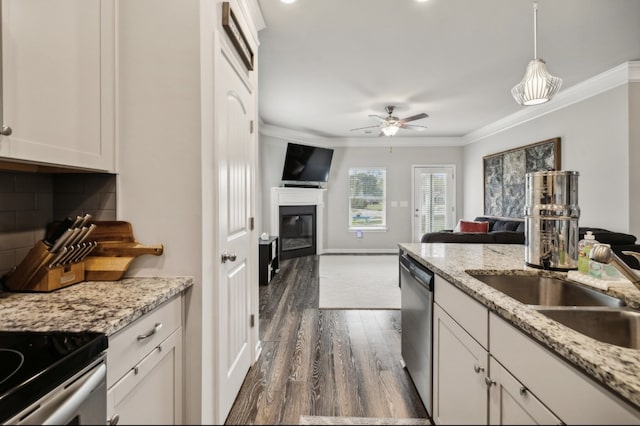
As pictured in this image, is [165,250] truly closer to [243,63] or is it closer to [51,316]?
[51,316]

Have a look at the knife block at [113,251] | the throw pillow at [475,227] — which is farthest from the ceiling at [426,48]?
Result: the knife block at [113,251]

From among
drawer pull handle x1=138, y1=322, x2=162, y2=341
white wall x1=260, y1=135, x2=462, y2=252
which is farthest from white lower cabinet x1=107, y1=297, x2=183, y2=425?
white wall x1=260, y1=135, x2=462, y2=252

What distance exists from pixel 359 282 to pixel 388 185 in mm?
3025

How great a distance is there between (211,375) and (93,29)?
110cm

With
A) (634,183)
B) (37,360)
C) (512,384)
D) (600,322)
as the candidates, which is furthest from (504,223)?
(37,360)

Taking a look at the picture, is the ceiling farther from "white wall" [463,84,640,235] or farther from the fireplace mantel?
the fireplace mantel

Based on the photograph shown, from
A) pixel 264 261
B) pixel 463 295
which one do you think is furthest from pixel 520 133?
pixel 463 295

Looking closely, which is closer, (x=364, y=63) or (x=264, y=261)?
(x=364, y=63)

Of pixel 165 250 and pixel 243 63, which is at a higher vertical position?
pixel 243 63

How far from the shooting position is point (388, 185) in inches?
257

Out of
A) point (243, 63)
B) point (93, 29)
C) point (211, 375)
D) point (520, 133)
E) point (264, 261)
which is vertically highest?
point (520, 133)

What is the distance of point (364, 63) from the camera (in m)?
3.03

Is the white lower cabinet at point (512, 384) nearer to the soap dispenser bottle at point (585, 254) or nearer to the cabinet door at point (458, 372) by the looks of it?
the cabinet door at point (458, 372)

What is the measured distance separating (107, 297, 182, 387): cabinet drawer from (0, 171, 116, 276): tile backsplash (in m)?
0.42
